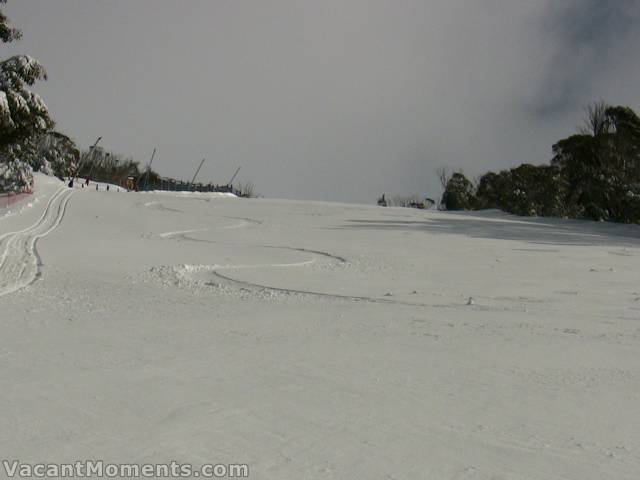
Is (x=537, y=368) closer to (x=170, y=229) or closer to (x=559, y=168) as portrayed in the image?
(x=170, y=229)

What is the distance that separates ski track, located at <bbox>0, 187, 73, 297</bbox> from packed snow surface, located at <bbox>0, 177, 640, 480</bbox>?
0.09 m

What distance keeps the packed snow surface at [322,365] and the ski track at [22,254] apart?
86 millimetres

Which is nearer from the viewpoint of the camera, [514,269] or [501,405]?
[501,405]

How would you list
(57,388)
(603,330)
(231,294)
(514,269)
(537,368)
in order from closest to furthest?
(57,388) < (537,368) < (603,330) < (231,294) < (514,269)

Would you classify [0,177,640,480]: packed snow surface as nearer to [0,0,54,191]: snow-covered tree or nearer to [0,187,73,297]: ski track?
[0,187,73,297]: ski track

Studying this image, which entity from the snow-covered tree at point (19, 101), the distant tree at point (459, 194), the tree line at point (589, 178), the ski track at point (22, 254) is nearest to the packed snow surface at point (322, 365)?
the ski track at point (22, 254)

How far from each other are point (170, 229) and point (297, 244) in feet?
17.8

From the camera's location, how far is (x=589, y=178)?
36.9 meters

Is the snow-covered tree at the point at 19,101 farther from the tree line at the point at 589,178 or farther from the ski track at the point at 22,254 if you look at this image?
the tree line at the point at 589,178

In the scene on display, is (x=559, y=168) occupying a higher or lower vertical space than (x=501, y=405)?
higher

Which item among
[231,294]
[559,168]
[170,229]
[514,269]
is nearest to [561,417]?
[231,294]

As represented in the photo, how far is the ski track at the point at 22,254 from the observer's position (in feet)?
32.2

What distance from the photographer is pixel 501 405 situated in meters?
4.53

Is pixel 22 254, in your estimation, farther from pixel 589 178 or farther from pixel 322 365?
pixel 589 178
